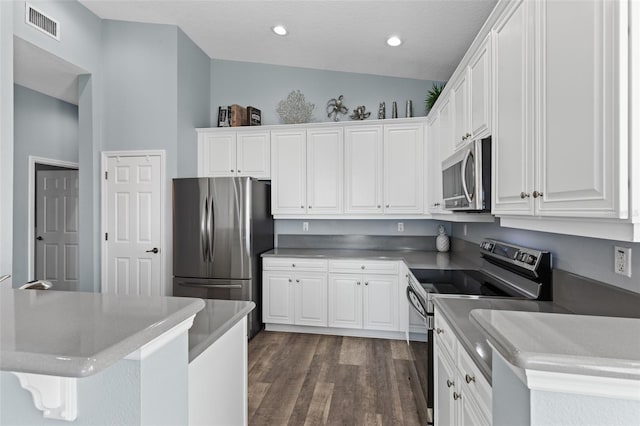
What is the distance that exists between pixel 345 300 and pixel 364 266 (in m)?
0.42

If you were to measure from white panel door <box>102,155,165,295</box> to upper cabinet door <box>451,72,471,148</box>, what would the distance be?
304 cm

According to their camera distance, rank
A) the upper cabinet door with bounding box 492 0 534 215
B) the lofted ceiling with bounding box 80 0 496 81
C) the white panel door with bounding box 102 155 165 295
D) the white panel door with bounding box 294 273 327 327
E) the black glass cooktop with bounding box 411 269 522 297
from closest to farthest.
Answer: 1. the upper cabinet door with bounding box 492 0 534 215
2. the black glass cooktop with bounding box 411 269 522 297
3. the lofted ceiling with bounding box 80 0 496 81
4. the white panel door with bounding box 294 273 327 327
5. the white panel door with bounding box 102 155 165 295

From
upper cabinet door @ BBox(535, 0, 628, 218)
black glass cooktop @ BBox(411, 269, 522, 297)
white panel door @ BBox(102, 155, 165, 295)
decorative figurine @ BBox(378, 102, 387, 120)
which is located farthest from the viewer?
decorative figurine @ BBox(378, 102, 387, 120)

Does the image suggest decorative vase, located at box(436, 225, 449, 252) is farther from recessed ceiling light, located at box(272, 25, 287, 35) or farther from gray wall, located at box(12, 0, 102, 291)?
gray wall, located at box(12, 0, 102, 291)

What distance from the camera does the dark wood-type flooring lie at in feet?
7.32

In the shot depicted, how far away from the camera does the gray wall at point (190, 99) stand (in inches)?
150

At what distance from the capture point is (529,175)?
1378 mm

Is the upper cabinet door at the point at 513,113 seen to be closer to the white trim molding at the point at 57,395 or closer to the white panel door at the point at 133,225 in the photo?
the white trim molding at the point at 57,395

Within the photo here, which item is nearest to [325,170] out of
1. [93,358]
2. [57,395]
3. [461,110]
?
[461,110]

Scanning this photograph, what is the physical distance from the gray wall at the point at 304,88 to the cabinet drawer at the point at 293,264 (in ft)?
5.96

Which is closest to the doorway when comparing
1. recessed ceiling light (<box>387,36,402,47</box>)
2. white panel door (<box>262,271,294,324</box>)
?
white panel door (<box>262,271,294,324</box>)

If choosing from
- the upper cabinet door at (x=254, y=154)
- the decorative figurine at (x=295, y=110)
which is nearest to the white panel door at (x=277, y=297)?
the upper cabinet door at (x=254, y=154)

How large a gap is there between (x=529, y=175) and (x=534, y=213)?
0.16 m

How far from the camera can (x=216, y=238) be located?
353 centimetres
